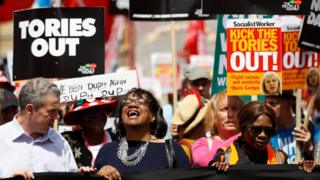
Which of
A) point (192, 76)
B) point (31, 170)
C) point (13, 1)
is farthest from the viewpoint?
point (13, 1)

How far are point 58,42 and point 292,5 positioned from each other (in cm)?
205

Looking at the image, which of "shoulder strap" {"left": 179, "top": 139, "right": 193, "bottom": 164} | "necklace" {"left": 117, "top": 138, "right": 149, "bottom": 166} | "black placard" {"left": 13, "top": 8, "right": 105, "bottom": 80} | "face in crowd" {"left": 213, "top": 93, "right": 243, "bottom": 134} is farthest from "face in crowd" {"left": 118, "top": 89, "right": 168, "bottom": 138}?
"face in crowd" {"left": 213, "top": 93, "right": 243, "bottom": 134}

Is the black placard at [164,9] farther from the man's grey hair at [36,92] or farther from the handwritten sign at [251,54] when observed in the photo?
the man's grey hair at [36,92]

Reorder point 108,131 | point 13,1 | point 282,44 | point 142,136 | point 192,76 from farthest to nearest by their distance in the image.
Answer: point 13,1 → point 192,76 → point 282,44 → point 108,131 → point 142,136

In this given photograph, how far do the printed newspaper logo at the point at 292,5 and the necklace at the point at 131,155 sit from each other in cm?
219

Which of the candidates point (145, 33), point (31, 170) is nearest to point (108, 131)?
point (31, 170)

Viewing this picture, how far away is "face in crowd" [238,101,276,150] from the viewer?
8.45 meters

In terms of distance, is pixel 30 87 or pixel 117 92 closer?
pixel 30 87

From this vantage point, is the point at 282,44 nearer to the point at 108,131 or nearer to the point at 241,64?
the point at 241,64

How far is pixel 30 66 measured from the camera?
376 inches

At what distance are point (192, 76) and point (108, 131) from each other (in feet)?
9.86

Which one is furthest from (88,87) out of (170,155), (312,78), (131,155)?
(312,78)

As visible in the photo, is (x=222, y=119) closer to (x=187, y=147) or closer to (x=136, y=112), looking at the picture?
(x=187, y=147)

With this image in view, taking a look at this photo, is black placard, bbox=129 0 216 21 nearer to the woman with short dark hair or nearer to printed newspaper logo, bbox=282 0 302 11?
printed newspaper logo, bbox=282 0 302 11
